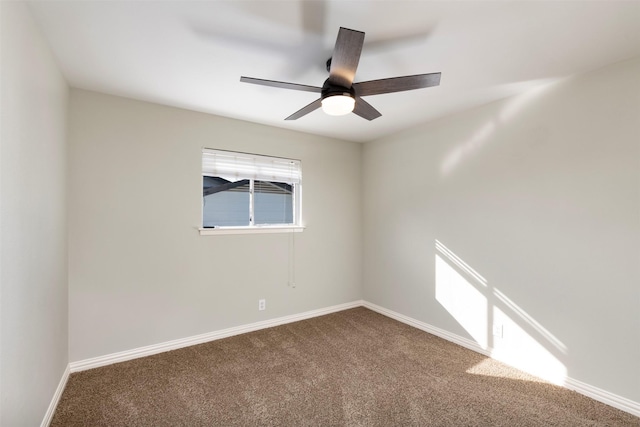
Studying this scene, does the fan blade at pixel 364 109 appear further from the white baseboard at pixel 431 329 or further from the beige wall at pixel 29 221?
the white baseboard at pixel 431 329

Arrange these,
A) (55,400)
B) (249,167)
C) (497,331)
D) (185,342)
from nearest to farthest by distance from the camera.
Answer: (55,400), (497,331), (185,342), (249,167)

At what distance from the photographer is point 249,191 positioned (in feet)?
11.3

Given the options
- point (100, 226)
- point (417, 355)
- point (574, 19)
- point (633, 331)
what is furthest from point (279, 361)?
point (574, 19)

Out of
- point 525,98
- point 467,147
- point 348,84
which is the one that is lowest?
point 467,147

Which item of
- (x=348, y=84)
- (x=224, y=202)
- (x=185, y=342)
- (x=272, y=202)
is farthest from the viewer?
(x=272, y=202)

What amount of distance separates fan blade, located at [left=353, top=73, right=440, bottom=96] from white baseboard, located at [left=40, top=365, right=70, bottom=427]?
2.77m

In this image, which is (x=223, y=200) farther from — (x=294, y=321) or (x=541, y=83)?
(x=541, y=83)

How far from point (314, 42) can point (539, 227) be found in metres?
2.26

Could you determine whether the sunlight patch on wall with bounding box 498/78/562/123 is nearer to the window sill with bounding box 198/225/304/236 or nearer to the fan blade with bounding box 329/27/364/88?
the fan blade with bounding box 329/27/364/88

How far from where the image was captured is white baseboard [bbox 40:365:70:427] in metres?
1.80

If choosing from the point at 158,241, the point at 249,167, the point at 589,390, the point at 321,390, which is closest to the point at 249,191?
the point at 249,167

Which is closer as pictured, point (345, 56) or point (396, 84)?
point (345, 56)

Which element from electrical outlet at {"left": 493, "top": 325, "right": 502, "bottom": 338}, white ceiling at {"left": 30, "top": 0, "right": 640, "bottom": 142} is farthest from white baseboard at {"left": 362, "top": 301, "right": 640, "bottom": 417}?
white ceiling at {"left": 30, "top": 0, "right": 640, "bottom": 142}

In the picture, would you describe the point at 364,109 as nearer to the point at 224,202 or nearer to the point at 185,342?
the point at 224,202
